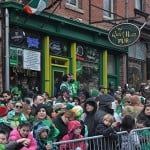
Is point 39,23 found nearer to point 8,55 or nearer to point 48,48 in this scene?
point 48,48

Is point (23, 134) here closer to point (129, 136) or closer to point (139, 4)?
point (129, 136)

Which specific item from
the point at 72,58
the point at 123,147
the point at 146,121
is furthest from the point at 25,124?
the point at 72,58

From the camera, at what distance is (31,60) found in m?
15.2

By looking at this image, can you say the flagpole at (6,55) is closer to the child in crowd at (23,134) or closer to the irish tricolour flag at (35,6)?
the irish tricolour flag at (35,6)

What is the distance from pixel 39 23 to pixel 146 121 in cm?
707

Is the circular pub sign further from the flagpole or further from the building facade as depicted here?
the flagpole

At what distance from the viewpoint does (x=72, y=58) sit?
56.6 ft

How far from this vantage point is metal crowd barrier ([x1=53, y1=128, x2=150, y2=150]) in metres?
7.40

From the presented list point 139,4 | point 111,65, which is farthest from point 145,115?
point 139,4

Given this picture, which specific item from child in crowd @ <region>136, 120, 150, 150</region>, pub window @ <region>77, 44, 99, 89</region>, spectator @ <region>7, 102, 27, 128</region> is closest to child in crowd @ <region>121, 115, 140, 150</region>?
child in crowd @ <region>136, 120, 150, 150</region>

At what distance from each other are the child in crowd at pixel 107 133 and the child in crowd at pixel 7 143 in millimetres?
1749

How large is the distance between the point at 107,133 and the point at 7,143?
6.69 feet

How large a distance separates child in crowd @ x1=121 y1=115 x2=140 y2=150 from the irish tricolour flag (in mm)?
6550

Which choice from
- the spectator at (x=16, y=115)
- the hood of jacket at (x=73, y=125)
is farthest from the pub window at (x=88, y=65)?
the hood of jacket at (x=73, y=125)
